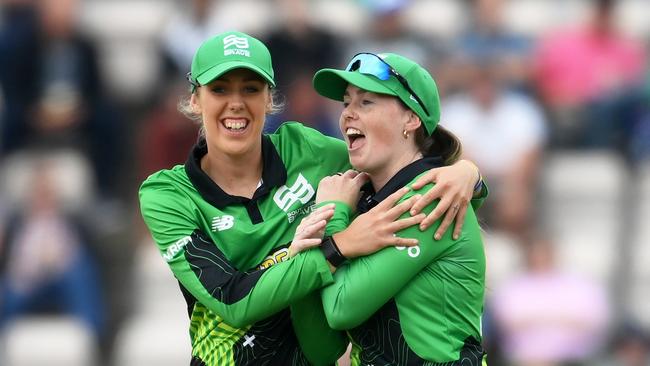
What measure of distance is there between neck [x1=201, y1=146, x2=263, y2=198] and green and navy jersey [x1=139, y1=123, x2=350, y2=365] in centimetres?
4

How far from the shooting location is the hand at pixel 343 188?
4.12m

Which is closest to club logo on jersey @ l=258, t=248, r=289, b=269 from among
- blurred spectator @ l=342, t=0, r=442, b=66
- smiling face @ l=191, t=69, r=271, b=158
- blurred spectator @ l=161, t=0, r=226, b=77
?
smiling face @ l=191, t=69, r=271, b=158

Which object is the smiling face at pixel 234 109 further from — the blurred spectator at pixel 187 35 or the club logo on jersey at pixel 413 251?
the blurred spectator at pixel 187 35

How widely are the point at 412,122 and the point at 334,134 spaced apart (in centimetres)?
414

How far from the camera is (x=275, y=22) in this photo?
8.92m

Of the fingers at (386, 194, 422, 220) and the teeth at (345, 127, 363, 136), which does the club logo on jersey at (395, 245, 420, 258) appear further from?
the teeth at (345, 127, 363, 136)

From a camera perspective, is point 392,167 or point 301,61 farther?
A: point 301,61

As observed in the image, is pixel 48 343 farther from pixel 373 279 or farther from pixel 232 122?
pixel 373 279

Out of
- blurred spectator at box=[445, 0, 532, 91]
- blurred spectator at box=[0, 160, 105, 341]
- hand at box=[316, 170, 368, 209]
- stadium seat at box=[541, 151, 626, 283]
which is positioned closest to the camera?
hand at box=[316, 170, 368, 209]

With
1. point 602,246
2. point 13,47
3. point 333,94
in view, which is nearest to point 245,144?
point 333,94

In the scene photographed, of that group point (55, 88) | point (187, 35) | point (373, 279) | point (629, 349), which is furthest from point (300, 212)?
point (55, 88)

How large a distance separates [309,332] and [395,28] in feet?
14.6

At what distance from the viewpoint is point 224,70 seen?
4039 millimetres

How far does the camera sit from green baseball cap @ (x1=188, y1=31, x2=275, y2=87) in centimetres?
407
